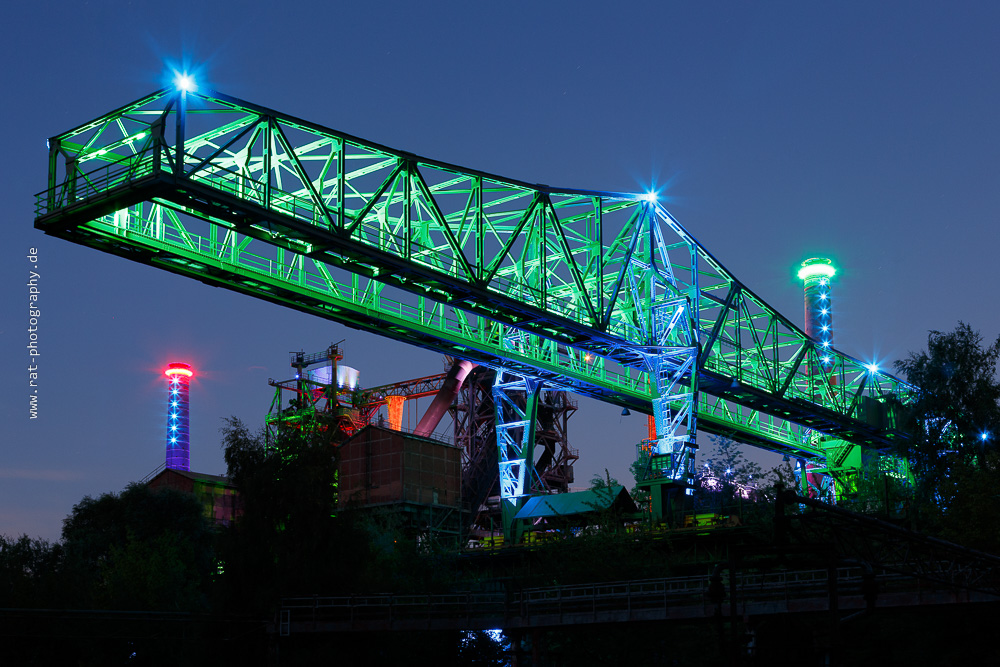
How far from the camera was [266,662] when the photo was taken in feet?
133

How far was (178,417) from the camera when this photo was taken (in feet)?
486

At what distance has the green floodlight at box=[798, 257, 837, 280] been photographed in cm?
11462

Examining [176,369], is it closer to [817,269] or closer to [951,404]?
[817,269]

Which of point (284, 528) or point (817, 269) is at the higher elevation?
point (817, 269)

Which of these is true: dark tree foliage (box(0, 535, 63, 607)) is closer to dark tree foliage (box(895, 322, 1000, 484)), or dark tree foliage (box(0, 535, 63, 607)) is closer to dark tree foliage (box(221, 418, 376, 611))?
dark tree foliage (box(221, 418, 376, 611))

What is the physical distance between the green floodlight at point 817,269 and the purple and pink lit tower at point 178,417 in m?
78.6

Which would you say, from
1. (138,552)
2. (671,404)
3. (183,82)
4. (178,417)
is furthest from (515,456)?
(178,417)

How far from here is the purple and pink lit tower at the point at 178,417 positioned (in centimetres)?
14312

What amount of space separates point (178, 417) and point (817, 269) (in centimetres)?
8331

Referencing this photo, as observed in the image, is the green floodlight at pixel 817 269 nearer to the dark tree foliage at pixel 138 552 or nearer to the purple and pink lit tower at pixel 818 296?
the purple and pink lit tower at pixel 818 296

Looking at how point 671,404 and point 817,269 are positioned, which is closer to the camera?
point 671,404

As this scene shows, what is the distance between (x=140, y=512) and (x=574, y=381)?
29.3m

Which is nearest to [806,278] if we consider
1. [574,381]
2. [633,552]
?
[574,381]

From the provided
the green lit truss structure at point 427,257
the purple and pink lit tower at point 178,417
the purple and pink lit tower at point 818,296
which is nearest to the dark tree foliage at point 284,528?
the green lit truss structure at point 427,257
